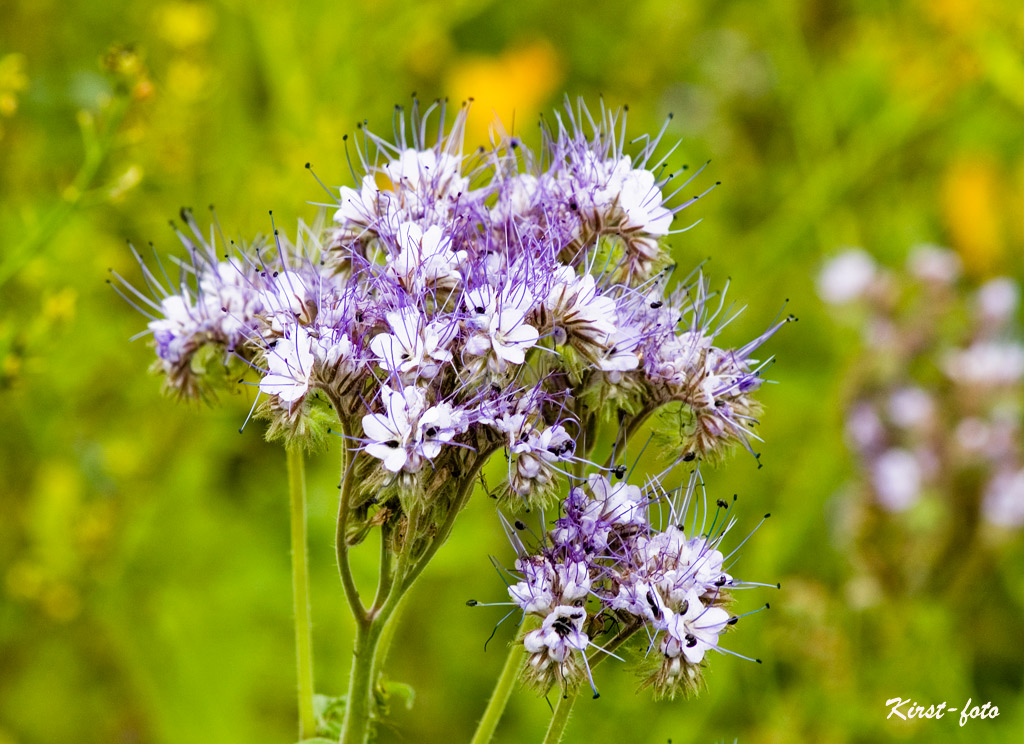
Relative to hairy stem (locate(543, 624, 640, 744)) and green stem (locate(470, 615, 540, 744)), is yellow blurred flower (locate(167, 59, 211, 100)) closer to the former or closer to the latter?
green stem (locate(470, 615, 540, 744))

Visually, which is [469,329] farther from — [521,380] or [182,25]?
[182,25]

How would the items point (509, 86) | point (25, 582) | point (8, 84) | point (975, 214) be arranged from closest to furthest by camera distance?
point (8, 84), point (25, 582), point (509, 86), point (975, 214)

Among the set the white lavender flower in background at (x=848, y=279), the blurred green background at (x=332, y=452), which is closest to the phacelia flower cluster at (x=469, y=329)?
the blurred green background at (x=332, y=452)

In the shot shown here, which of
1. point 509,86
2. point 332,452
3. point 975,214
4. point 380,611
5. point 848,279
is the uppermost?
point 509,86
